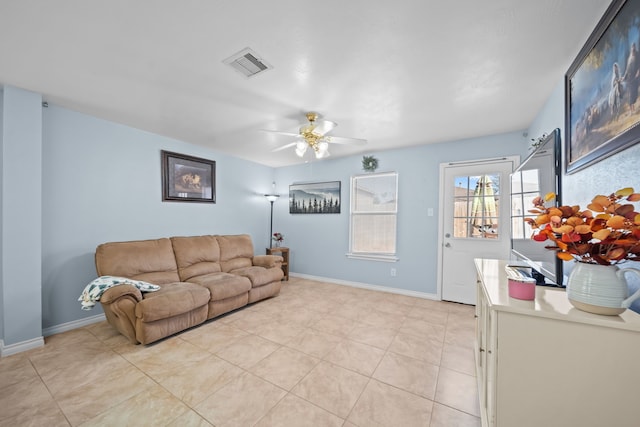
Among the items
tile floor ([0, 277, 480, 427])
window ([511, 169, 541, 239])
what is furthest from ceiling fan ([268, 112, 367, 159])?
tile floor ([0, 277, 480, 427])

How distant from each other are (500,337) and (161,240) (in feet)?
12.1

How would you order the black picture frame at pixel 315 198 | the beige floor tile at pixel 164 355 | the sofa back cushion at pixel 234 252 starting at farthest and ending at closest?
the black picture frame at pixel 315 198, the sofa back cushion at pixel 234 252, the beige floor tile at pixel 164 355

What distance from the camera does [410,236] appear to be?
3854 millimetres

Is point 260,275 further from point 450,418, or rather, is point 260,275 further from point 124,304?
point 450,418

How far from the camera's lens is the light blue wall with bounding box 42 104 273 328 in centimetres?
259

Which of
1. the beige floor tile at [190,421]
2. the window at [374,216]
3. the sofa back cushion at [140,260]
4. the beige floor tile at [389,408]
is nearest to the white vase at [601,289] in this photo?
the beige floor tile at [389,408]

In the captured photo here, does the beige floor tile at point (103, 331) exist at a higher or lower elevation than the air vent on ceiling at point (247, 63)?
lower

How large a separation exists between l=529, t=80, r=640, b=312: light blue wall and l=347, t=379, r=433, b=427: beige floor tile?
1.24 m

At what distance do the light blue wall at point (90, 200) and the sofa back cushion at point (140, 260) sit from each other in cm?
33

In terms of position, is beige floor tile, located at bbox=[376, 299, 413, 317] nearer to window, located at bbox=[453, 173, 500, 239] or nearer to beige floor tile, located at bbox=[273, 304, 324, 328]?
beige floor tile, located at bbox=[273, 304, 324, 328]

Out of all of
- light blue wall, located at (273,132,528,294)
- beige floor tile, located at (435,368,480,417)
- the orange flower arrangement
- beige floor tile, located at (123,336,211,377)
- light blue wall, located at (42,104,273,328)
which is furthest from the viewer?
light blue wall, located at (273,132,528,294)

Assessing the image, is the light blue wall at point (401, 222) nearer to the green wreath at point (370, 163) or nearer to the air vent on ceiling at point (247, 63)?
the green wreath at point (370, 163)

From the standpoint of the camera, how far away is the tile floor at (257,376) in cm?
151

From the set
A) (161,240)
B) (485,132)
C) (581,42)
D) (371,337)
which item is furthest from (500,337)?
(161,240)
